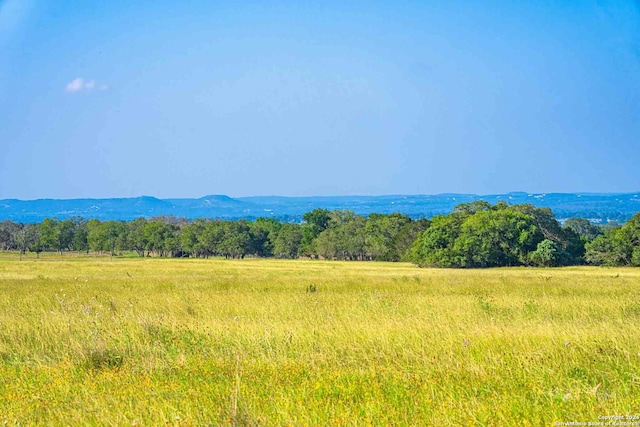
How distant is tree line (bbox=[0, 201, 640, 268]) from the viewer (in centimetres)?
7562

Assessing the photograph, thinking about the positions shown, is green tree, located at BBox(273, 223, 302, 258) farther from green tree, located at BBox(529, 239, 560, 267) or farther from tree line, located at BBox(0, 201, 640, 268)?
green tree, located at BBox(529, 239, 560, 267)

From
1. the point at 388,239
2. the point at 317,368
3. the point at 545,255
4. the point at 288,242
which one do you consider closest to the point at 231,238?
the point at 288,242

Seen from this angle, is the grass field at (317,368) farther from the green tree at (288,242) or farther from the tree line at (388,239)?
the green tree at (288,242)

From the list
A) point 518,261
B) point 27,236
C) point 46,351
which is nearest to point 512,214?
point 518,261

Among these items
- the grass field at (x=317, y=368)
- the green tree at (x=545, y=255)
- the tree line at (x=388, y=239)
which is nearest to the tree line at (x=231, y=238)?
the tree line at (x=388, y=239)

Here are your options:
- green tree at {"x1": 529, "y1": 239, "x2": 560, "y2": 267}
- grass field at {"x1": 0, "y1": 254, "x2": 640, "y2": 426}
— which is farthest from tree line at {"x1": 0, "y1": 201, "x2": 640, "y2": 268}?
grass field at {"x1": 0, "y1": 254, "x2": 640, "y2": 426}

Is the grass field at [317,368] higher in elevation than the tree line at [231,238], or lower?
higher

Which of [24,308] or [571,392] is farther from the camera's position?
[24,308]

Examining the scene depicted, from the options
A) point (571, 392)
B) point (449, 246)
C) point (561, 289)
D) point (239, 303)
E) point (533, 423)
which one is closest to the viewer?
point (533, 423)

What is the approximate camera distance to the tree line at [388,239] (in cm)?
7562

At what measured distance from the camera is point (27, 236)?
13850cm

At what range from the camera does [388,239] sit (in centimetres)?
11319

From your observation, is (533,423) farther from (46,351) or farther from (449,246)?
(449,246)

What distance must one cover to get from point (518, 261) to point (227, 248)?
6469cm
